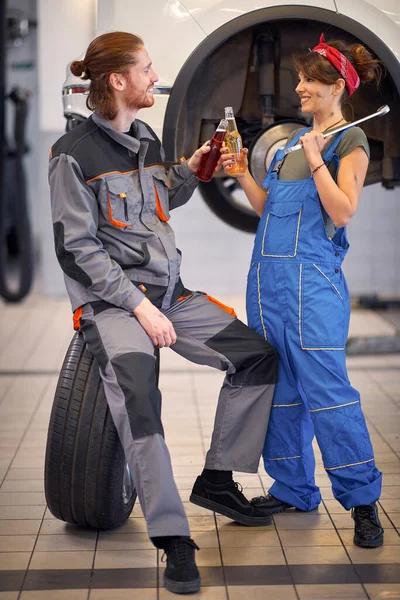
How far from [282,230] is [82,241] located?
1.94 feet

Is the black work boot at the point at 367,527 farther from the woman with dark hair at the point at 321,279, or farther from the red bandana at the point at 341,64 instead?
the red bandana at the point at 341,64

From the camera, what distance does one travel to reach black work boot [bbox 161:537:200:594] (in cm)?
216

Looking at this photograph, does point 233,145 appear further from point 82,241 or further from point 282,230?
point 82,241

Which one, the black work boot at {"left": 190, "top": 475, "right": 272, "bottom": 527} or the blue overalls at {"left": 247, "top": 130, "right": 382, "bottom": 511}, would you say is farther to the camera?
the black work boot at {"left": 190, "top": 475, "right": 272, "bottom": 527}

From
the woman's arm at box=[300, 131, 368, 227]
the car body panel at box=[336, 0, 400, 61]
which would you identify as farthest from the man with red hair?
the car body panel at box=[336, 0, 400, 61]

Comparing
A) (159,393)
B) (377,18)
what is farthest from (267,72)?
(159,393)

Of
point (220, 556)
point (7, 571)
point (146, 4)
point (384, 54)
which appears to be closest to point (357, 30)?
point (384, 54)

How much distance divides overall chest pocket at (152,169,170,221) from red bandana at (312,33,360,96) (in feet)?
1.91

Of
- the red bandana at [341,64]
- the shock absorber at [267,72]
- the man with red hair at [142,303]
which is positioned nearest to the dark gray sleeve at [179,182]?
the man with red hair at [142,303]

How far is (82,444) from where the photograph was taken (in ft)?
7.93

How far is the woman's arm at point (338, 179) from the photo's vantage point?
237cm

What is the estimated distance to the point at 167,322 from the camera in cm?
236

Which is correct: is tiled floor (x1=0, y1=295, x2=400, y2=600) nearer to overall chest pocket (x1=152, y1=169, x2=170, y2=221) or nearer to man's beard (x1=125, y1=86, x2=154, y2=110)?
overall chest pocket (x1=152, y1=169, x2=170, y2=221)

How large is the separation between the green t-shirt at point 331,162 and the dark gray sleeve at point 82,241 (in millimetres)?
600
